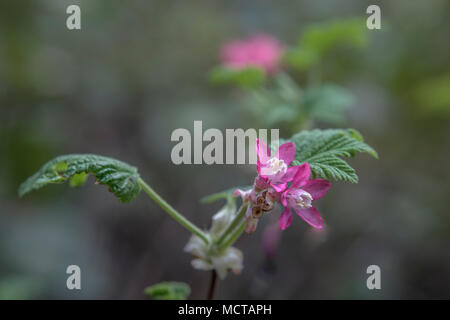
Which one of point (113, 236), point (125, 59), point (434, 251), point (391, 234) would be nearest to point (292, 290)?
point (391, 234)

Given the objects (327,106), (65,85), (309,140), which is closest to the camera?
(309,140)

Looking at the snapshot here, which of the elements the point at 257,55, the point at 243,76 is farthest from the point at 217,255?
the point at 257,55

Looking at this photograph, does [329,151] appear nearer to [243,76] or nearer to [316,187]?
[316,187]

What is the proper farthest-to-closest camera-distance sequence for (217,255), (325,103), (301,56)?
(301,56) < (325,103) < (217,255)

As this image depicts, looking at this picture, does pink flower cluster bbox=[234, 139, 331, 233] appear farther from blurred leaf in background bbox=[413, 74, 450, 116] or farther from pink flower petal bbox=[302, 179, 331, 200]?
blurred leaf in background bbox=[413, 74, 450, 116]

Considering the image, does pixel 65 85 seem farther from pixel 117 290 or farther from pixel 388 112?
pixel 388 112

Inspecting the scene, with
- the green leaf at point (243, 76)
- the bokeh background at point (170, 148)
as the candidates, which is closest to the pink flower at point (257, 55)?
the green leaf at point (243, 76)
